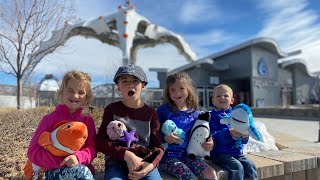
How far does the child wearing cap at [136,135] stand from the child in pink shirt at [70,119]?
0.45 ft

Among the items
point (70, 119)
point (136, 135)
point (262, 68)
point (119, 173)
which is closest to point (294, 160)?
point (136, 135)

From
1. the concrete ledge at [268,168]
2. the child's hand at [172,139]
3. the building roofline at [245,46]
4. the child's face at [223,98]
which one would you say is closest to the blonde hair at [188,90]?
the child's face at [223,98]

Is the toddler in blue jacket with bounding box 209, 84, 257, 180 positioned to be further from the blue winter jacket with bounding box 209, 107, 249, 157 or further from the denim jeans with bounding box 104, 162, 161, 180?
the denim jeans with bounding box 104, 162, 161, 180

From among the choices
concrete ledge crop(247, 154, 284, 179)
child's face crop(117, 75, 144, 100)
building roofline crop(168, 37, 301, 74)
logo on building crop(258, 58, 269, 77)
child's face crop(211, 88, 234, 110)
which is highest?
building roofline crop(168, 37, 301, 74)

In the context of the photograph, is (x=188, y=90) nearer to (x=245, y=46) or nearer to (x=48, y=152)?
(x=48, y=152)

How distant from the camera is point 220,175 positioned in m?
3.09

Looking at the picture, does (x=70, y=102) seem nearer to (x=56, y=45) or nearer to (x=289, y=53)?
(x=56, y=45)

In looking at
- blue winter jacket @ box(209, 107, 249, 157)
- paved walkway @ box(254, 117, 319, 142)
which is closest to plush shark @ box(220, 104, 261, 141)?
blue winter jacket @ box(209, 107, 249, 157)

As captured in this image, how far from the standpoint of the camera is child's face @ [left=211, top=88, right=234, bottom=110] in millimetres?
3330

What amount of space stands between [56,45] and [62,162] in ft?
34.8

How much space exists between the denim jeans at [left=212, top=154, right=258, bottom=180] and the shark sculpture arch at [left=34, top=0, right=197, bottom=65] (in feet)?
65.5

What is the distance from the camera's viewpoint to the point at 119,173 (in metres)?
2.59

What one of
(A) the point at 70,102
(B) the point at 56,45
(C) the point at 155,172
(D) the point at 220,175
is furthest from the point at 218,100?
(B) the point at 56,45

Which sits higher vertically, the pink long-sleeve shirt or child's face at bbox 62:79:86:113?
child's face at bbox 62:79:86:113
